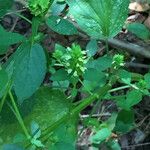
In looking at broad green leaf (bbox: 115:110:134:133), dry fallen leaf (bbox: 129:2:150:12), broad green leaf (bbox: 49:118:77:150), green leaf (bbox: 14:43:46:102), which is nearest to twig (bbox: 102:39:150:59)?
dry fallen leaf (bbox: 129:2:150:12)

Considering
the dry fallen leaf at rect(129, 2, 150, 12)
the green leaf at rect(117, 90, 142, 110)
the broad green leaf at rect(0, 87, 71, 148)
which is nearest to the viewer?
the green leaf at rect(117, 90, 142, 110)

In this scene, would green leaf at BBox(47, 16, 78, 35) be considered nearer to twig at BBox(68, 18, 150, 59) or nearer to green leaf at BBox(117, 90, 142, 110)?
green leaf at BBox(117, 90, 142, 110)

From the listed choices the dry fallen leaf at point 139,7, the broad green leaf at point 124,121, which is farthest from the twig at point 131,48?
the broad green leaf at point 124,121

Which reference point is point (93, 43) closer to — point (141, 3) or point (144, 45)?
point (144, 45)

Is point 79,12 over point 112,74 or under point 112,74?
over

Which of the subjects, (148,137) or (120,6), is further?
(148,137)

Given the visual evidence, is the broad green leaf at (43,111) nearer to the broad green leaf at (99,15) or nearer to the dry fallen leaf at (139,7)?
the broad green leaf at (99,15)

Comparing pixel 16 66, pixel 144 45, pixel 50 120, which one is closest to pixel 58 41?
pixel 144 45
